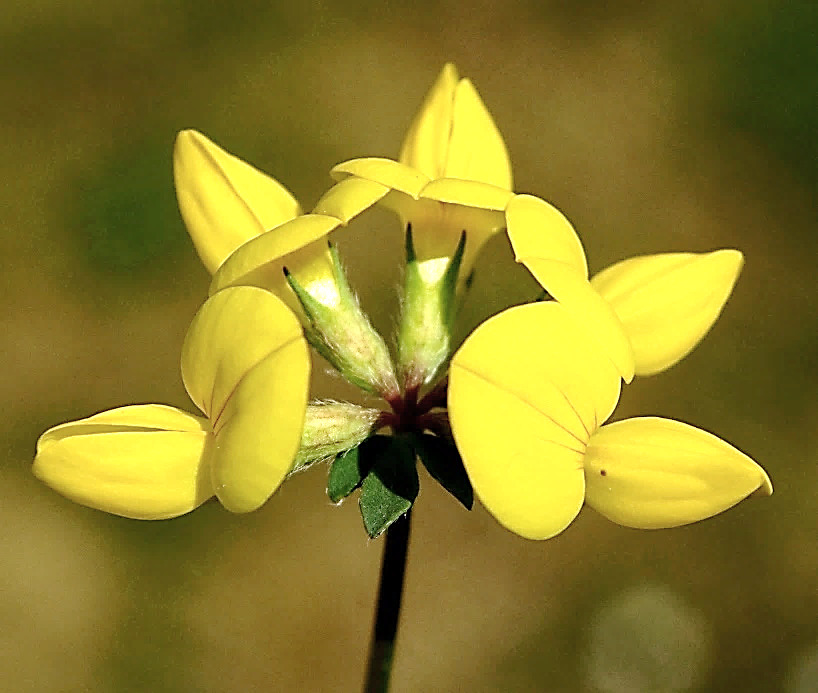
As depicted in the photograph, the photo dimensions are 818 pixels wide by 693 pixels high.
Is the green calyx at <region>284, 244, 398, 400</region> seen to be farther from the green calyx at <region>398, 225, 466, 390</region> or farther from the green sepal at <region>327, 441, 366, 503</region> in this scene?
the green sepal at <region>327, 441, 366, 503</region>

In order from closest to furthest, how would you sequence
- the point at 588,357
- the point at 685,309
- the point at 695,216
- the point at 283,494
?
the point at 588,357 → the point at 685,309 → the point at 283,494 → the point at 695,216

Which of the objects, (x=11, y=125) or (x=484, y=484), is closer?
(x=484, y=484)

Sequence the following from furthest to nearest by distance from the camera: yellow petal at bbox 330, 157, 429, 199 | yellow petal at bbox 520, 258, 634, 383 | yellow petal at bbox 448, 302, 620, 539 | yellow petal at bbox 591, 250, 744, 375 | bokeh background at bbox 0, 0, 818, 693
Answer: bokeh background at bbox 0, 0, 818, 693 → yellow petal at bbox 591, 250, 744, 375 → yellow petal at bbox 330, 157, 429, 199 → yellow petal at bbox 520, 258, 634, 383 → yellow petal at bbox 448, 302, 620, 539

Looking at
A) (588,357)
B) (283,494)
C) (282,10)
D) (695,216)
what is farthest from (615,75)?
(588,357)

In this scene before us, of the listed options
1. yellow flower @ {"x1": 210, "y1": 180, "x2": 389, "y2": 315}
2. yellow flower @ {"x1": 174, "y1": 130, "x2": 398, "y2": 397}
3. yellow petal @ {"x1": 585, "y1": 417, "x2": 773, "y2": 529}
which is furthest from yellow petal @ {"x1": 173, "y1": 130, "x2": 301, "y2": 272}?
yellow petal @ {"x1": 585, "y1": 417, "x2": 773, "y2": 529}

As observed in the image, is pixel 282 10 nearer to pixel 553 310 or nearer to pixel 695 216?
pixel 695 216

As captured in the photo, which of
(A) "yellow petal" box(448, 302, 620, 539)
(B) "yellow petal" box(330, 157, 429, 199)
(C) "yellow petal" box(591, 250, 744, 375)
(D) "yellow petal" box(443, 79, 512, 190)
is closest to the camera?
(A) "yellow petal" box(448, 302, 620, 539)
